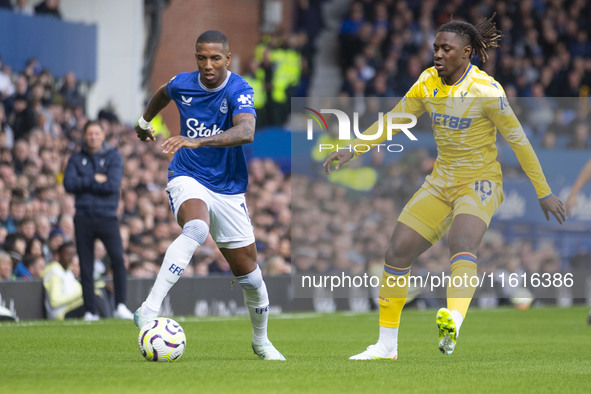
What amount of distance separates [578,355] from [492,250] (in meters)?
10.8

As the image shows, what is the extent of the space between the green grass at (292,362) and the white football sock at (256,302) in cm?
19

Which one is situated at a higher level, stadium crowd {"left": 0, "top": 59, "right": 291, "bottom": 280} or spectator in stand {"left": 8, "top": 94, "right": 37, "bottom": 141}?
spectator in stand {"left": 8, "top": 94, "right": 37, "bottom": 141}

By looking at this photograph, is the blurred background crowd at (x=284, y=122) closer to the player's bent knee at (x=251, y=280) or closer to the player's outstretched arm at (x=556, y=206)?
the player's bent knee at (x=251, y=280)

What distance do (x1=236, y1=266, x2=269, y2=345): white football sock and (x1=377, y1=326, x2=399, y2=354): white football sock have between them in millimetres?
881

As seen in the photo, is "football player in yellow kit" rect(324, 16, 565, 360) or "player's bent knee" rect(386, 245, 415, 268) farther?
"player's bent knee" rect(386, 245, 415, 268)

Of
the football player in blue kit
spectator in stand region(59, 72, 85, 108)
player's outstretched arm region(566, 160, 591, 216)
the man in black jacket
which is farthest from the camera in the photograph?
spectator in stand region(59, 72, 85, 108)

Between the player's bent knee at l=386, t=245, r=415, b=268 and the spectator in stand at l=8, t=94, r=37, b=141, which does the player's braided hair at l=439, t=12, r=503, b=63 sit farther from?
the spectator in stand at l=8, t=94, r=37, b=141

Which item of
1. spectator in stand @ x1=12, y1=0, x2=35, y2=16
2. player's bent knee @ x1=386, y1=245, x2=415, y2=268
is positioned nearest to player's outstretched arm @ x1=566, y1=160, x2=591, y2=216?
player's bent knee @ x1=386, y1=245, x2=415, y2=268

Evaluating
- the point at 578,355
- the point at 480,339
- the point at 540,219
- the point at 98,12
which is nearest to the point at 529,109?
the point at 540,219

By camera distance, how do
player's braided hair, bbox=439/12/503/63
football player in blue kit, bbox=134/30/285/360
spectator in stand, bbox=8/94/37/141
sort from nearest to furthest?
1. football player in blue kit, bbox=134/30/285/360
2. player's braided hair, bbox=439/12/503/63
3. spectator in stand, bbox=8/94/37/141

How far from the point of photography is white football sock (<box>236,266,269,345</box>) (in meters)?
7.95

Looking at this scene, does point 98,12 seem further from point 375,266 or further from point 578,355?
point 578,355

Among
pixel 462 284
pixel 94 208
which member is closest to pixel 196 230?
pixel 462 284

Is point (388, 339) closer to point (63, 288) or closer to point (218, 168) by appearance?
point (218, 168)
